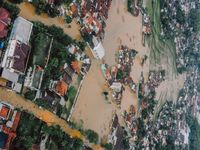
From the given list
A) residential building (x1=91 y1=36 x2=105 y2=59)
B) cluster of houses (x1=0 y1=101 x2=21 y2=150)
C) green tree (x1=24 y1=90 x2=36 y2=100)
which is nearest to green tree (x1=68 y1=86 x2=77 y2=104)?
residential building (x1=91 y1=36 x2=105 y2=59)

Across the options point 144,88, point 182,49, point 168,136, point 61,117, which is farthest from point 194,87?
point 61,117

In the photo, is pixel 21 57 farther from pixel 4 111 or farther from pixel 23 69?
pixel 4 111

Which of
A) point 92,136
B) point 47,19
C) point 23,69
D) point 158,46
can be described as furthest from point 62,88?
point 158,46

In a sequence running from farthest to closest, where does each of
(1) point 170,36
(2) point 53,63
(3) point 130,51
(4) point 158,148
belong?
(1) point 170,36, (4) point 158,148, (3) point 130,51, (2) point 53,63

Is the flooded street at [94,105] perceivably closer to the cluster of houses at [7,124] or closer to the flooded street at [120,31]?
the flooded street at [120,31]

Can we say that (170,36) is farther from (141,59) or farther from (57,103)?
(57,103)

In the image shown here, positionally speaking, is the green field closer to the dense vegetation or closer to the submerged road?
the dense vegetation
